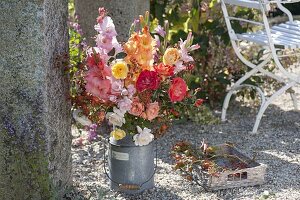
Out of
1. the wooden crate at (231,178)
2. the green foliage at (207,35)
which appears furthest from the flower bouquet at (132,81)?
the green foliage at (207,35)

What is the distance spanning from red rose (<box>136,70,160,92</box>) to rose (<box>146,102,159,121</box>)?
0.38ft

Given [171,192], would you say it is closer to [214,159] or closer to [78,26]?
[214,159]

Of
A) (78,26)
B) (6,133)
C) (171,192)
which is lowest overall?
(171,192)

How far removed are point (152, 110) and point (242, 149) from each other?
1347 millimetres

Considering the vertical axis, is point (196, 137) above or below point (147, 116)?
below

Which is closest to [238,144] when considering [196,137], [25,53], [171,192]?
[196,137]

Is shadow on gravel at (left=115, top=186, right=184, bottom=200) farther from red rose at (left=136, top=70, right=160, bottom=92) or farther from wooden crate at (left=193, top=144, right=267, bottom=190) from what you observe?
red rose at (left=136, top=70, right=160, bottom=92)

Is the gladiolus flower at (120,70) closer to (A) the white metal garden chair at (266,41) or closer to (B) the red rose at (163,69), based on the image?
(B) the red rose at (163,69)

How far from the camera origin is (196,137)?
499cm

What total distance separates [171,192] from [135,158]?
0.33 meters

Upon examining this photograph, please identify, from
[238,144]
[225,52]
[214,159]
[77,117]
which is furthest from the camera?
[225,52]

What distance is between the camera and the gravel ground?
384 centimetres

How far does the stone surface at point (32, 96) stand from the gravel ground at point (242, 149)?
33 cm

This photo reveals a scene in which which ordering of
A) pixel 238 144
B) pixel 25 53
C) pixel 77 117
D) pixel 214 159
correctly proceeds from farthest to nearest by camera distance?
pixel 238 144, pixel 214 159, pixel 77 117, pixel 25 53
